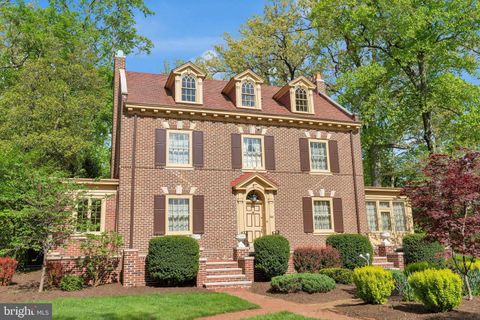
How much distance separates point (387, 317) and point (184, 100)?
40.6 ft

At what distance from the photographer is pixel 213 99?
19031 millimetres

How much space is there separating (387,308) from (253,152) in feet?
32.8

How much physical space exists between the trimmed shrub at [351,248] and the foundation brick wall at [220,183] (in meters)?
1.34

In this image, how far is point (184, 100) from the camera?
17.9 meters

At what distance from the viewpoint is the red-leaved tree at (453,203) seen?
33.9 feet

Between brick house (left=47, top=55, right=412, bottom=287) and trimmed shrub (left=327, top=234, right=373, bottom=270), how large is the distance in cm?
136

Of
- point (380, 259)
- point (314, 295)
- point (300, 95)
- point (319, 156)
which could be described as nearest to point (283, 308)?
point (314, 295)

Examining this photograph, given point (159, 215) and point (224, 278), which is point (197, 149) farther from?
point (224, 278)

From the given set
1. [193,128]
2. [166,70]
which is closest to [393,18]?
[193,128]

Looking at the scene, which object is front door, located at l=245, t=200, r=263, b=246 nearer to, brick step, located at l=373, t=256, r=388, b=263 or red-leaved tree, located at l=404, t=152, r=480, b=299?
brick step, located at l=373, t=256, r=388, b=263

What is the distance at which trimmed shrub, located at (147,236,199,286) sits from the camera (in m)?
13.5

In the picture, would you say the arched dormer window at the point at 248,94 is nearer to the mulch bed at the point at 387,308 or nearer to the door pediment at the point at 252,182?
the door pediment at the point at 252,182

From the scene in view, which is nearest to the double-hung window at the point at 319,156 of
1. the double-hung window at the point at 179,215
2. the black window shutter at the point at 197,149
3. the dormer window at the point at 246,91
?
the dormer window at the point at 246,91

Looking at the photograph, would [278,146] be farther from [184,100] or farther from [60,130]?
[60,130]
